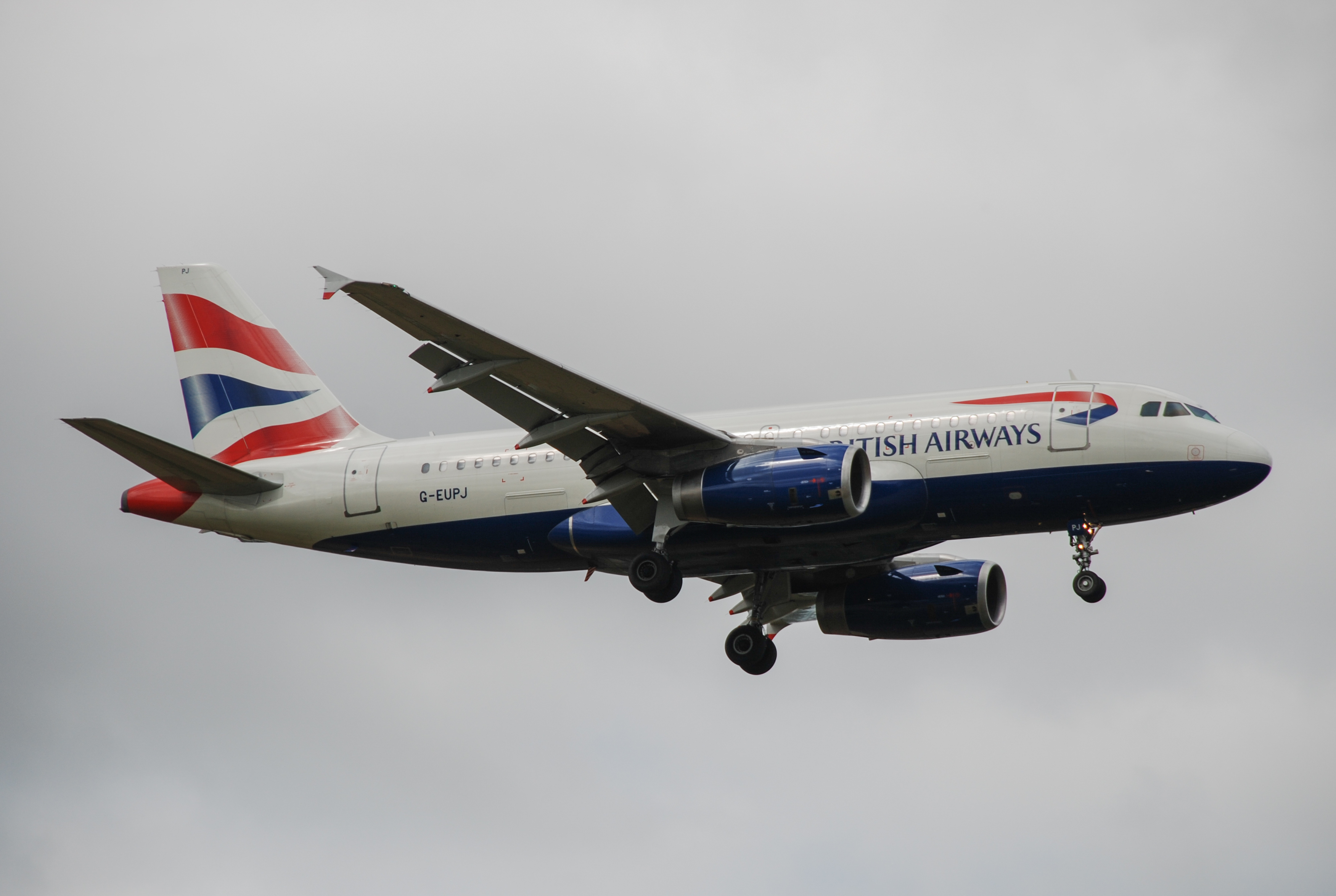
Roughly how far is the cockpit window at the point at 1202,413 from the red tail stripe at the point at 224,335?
20.4 m

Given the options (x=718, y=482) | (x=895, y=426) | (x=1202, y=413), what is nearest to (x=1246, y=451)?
(x=1202, y=413)

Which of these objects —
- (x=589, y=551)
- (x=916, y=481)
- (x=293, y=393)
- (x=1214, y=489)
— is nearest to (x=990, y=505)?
(x=916, y=481)

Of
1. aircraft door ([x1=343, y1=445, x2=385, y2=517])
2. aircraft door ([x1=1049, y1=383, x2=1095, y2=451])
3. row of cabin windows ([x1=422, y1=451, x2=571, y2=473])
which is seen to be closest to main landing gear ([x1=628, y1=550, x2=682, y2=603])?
row of cabin windows ([x1=422, y1=451, x2=571, y2=473])

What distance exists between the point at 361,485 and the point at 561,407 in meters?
6.77

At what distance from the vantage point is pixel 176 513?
107 feet

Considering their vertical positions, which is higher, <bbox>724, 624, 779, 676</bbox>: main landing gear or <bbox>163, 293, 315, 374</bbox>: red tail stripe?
<bbox>163, 293, 315, 374</bbox>: red tail stripe

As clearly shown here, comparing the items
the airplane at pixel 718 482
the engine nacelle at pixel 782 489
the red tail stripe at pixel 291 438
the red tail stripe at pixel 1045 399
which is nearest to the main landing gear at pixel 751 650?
the airplane at pixel 718 482

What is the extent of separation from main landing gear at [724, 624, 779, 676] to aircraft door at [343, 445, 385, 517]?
8.61 metres

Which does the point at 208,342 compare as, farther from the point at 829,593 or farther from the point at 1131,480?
the point at 1131,480

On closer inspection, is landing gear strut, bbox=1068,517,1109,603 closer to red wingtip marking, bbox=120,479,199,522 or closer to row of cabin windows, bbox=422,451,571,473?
row of cabin windows, bbox=422,451,571,473

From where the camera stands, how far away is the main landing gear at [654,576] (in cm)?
2911

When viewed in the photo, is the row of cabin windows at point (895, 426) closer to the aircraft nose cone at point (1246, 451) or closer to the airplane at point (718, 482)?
the airplane at point (718, 482)

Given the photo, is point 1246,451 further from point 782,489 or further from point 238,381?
point 238,381

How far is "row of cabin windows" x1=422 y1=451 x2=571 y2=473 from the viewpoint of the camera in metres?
31.1
